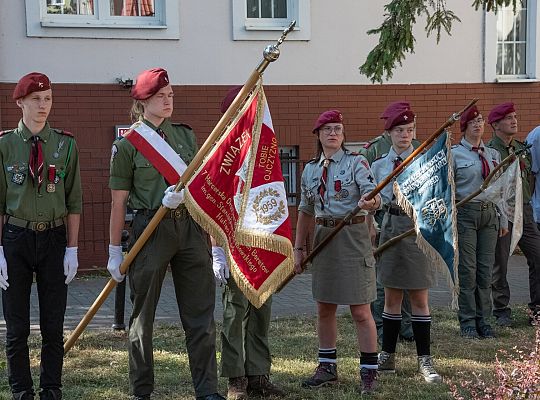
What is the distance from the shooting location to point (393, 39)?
33.9ft

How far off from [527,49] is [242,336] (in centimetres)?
A: 1018

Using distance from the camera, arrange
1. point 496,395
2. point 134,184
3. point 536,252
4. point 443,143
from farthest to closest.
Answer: point 536,252 < point 443,143 < point 134,184 < point 496,395

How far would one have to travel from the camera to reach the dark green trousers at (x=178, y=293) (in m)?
5.55

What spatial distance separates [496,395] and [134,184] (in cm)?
268

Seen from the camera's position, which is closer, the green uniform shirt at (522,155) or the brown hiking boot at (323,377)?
the brown hiking boot at (323,377)

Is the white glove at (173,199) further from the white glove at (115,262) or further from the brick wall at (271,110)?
the brick wall at (271,110)

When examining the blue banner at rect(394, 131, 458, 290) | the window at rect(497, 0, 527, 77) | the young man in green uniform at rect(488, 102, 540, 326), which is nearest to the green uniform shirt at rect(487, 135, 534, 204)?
the young man in green uniform at rect(488, 102, 540, 326)

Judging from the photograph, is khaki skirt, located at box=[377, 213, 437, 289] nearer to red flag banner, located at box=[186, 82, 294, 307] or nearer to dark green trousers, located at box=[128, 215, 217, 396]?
red flag banner, located at box=[186, 82, 294, 307]

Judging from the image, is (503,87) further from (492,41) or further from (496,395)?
(496,395)

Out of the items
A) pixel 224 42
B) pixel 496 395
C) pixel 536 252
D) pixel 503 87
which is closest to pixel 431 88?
pixel 503 87

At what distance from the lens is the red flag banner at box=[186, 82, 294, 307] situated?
546cm

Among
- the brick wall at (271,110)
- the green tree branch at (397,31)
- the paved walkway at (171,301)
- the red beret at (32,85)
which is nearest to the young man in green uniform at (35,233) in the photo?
the red beret at (32,85)

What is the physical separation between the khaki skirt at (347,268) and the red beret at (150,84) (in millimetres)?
1540

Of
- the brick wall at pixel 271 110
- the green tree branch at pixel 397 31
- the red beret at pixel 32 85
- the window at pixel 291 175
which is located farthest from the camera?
the window at pixel 291 175
